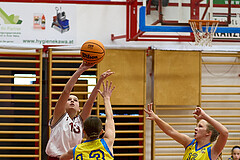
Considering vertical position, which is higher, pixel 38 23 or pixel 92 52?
pixel 38 23

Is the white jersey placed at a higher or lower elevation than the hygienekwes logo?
lower

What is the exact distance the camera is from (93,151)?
3490 mm

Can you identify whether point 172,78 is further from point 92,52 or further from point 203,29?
point 92,52

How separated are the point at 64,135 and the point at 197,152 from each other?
55.9 inches

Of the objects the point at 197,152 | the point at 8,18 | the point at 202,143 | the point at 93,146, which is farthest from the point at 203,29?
the point at 93,146

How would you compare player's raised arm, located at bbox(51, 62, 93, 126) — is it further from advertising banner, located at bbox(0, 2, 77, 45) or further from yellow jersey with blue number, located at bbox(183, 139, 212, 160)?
advertising banner, located at bbox(0, 2, 77, 45)

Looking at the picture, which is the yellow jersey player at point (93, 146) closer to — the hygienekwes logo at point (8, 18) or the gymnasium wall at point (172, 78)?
the gymnasium wall at point (172, 78)

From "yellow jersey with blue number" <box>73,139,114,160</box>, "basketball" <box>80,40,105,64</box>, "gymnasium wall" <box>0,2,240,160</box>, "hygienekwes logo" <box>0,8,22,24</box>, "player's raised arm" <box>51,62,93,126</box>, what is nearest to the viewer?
"yellow jersey with blue number" <box>73,139,114,160</box>

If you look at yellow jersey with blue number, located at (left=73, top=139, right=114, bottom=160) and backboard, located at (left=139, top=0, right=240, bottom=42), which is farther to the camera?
backboard, located at (left=139, top=0, right=240, bottom=42)

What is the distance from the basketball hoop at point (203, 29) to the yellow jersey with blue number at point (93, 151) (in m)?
3.62

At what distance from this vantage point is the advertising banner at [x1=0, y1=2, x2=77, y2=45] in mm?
7766

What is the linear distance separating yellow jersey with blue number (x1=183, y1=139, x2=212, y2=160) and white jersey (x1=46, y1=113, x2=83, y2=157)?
119cm

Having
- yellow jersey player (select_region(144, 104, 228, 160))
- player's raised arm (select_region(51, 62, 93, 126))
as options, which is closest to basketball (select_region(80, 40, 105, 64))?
player's raised arm (select_region(51, 62, 93, 126))

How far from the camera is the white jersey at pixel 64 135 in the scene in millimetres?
4461
